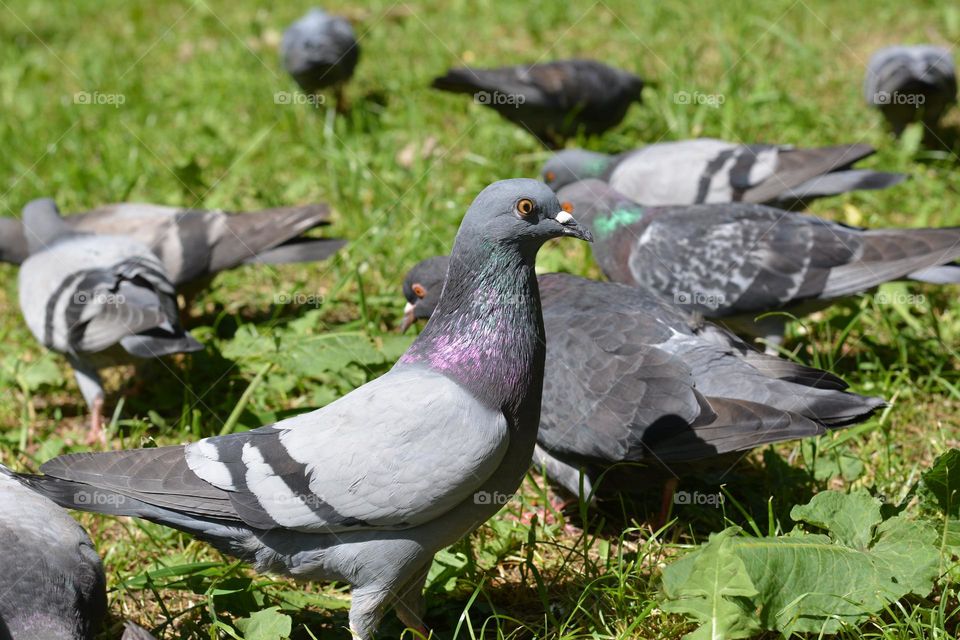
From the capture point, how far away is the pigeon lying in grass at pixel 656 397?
359 cm

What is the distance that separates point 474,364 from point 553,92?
5095mm

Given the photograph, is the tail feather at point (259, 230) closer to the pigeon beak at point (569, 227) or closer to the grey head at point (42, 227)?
the grey head at point (42, 227)

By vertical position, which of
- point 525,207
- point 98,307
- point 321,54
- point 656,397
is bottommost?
point 656,397

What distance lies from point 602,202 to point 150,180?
354 cm

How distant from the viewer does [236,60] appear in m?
8.80

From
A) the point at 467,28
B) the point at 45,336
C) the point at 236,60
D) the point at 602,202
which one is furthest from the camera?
the point at 467,28

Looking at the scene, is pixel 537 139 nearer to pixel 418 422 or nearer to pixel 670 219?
pixel 670 219

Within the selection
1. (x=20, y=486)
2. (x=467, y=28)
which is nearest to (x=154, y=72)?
(x=467, y=28)
